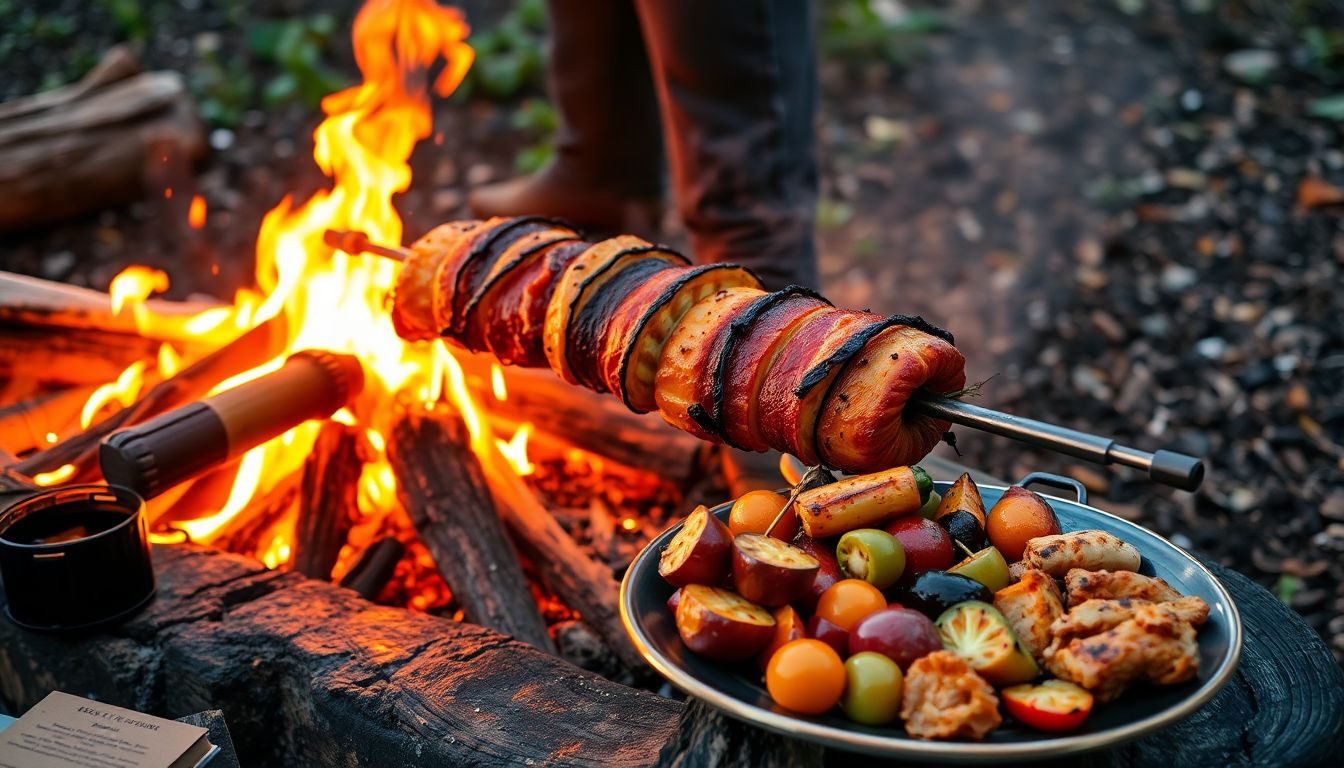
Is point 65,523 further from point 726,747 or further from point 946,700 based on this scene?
point 946,700

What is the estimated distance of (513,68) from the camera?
25.3 feet

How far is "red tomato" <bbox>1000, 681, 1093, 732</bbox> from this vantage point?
1.73m

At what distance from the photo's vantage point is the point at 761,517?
2.25m

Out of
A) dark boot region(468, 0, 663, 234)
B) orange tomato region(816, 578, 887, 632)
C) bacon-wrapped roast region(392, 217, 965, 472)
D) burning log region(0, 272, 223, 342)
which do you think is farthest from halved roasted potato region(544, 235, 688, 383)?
dark boot region(468, 0, 663, 234)

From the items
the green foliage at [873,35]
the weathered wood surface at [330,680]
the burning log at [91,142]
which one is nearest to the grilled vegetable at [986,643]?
the weathered wood surface at [330,680]

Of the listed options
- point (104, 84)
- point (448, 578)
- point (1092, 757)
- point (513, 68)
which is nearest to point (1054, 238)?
point (513, 68)

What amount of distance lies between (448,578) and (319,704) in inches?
27.5

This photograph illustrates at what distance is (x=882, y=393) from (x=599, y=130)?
3.45 metres

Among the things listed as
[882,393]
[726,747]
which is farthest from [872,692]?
[882,393]

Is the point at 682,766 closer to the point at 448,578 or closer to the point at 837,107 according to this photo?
the point at 448,578

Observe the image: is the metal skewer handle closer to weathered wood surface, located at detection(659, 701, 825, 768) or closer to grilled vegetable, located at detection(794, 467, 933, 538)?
grilled vegetable, located at detection(794, 467, 933, 538)

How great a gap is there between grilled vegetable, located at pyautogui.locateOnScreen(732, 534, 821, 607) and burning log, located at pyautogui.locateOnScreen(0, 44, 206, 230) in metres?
Answer: 5.41

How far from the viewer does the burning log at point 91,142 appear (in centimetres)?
604

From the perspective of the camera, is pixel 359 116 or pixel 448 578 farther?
pixel 359 116
